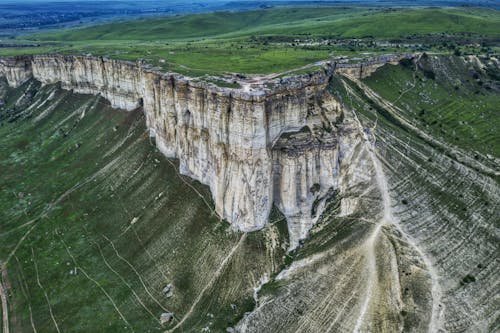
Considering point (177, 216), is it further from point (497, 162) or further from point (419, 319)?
point (497, 162)

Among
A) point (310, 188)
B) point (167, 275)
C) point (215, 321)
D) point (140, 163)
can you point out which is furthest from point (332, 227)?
point (140, 163)

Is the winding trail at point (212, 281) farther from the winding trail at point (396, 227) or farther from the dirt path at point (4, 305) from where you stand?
the dirt path at point (4, 305)

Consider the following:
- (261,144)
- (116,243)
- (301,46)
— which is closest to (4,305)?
(116,243)

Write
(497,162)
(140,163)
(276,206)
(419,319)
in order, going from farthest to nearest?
(140,163) → (497,162) → (276,206) → (419,319)

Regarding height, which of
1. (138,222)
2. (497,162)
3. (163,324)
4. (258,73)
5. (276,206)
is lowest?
(163,324)

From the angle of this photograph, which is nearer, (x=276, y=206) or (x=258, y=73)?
(x=276, y=206)

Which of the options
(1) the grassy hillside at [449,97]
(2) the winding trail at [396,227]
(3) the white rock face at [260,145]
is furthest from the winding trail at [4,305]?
(1) the grassy hillside at [449,97]

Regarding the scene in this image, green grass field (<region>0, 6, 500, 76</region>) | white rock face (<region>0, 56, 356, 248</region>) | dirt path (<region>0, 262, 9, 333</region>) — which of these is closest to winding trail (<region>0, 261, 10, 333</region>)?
dirt path (<region>0, 262, 9, 333</region>)

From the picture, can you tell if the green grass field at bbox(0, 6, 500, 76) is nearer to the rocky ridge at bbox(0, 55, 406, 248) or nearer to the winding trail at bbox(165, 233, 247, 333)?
the rocky ridge at bbox(0, 55, 406, 248)
